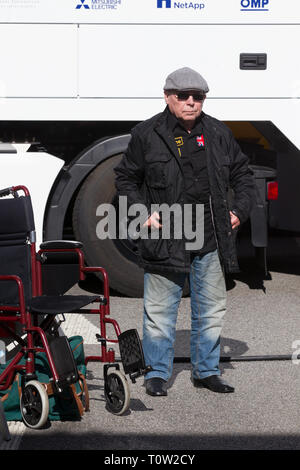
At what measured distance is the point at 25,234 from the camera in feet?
16.3

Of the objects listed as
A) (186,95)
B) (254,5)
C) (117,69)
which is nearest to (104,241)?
(117,69)

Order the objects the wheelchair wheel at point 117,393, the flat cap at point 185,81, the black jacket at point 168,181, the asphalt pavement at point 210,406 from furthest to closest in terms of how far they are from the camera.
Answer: the black jacket at point 168,181 → the flat cap at point 185,81 → the wheelchair wheel at point 117,393 → the asphalt pavement at point 210,406

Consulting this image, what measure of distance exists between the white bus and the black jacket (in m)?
2.14

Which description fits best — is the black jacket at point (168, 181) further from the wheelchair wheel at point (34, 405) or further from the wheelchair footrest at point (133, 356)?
the wheelchair wheel at point (34, 405)

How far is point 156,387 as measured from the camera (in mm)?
4879

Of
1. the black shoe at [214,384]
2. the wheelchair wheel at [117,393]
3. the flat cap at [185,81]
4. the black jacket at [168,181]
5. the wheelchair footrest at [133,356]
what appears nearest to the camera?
the wheelchair wheel at [117,393]

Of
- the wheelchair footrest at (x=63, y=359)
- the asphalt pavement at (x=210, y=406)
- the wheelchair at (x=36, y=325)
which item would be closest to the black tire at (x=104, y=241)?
the asphalt pavement at (x=210, y=406)

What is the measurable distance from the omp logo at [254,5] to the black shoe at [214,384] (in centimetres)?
323

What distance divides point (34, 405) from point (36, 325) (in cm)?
55

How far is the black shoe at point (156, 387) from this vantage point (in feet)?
15.9

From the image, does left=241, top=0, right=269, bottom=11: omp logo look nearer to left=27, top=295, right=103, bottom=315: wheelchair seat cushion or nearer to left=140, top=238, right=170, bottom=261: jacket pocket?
left=140, top=238, right=170, bottom=261: jacket pocket

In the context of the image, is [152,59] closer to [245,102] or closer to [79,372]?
[245,102]

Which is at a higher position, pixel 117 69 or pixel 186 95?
pixel 117 69

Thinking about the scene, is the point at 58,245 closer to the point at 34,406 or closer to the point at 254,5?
the point at 34,406
